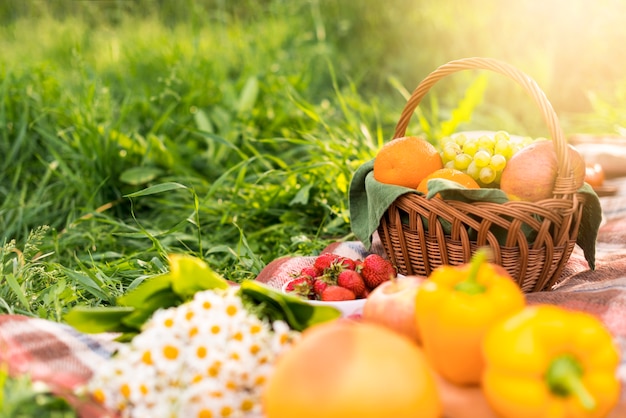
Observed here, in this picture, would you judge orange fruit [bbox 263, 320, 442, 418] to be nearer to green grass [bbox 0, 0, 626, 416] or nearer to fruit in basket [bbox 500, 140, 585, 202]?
green grass [bbox 0, 0, 626, 416]

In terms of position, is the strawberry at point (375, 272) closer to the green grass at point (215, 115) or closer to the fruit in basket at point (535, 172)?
the fruit in basket at point (535, 172)

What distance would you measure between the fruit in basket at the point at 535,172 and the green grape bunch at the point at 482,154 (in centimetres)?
7

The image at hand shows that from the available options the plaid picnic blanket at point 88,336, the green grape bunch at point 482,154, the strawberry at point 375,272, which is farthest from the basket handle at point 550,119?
the strawberry at point 375,272

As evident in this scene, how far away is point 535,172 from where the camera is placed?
201 centimetres

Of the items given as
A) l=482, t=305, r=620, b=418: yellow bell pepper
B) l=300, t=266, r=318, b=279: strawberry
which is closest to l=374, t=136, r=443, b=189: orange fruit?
l=300, t=266, r=318, b=279: strawberry

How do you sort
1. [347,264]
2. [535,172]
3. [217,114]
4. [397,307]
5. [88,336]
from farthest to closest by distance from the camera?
[217,114], [347,264], [535,172], [88,336], [397,307]

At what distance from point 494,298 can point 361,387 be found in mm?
363

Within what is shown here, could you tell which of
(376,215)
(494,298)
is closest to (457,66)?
(376,215)

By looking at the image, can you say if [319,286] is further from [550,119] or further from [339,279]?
[550,119]

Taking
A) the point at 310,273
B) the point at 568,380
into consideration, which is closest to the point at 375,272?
the point at 310,273

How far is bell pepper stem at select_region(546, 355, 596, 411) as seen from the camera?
1.16 meters

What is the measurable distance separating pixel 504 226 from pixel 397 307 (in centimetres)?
55

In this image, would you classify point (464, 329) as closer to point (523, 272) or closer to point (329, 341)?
point (329, 341)

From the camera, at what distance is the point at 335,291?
6.50ft
